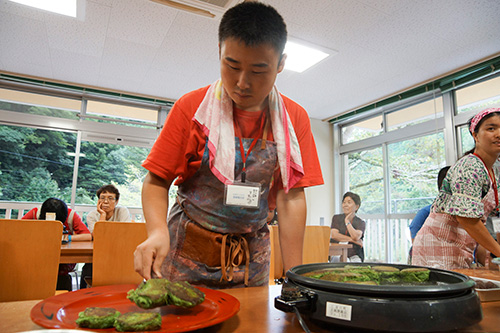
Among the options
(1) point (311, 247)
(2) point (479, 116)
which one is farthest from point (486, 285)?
(1) point (311, 247)

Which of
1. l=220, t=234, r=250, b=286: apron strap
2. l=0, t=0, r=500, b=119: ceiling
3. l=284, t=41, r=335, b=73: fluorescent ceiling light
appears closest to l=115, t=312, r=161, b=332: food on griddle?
l=220, t=234, r=250, b=286: apron strap

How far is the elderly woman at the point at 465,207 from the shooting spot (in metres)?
1.52

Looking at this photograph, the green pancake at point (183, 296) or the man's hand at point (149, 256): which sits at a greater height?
the man's hand at point (149, 256)

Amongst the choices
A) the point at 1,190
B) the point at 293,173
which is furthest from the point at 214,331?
the point at 1,190

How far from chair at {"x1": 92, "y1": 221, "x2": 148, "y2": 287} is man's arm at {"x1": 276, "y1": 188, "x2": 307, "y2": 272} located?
3.44ft

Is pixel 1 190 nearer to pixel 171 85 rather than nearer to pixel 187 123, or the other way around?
pixel 171 85

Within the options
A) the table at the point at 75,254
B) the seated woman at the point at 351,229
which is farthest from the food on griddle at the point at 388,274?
the seated woman at the point at 351,229

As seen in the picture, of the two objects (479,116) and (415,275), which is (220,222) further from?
(479,116)

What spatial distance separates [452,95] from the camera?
447cm

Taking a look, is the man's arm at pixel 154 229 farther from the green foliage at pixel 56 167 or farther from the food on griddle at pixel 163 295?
the green foliage at pixel 56 167

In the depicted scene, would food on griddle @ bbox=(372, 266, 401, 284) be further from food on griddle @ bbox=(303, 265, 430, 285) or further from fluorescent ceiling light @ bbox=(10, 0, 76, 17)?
fluorescent ceiling light @ bbox=(10, 0, 76, 17)

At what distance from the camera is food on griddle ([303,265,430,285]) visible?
0.57 metres

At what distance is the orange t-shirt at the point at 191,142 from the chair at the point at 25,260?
1091 millimetres

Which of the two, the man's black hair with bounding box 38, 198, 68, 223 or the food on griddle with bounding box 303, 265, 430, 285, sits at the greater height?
the man's black hair with bounding box 38, 198, 68, 223
